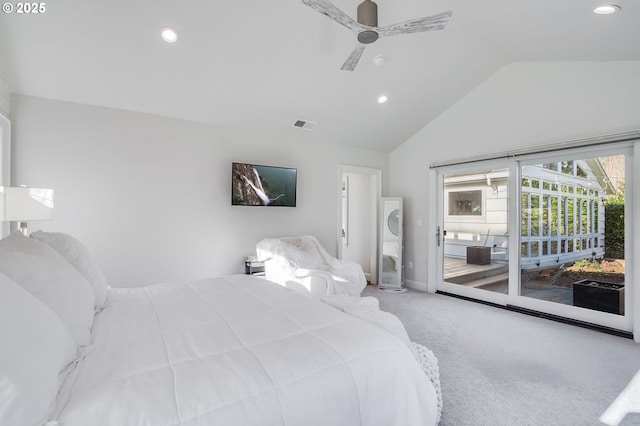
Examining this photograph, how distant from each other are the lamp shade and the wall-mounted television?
6.23ft

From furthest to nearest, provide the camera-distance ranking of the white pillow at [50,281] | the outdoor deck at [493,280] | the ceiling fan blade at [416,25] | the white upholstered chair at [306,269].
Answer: the outdoor deck at [493,280], the white upholstered chair at [306,269], the ceiling fan blade at [416,25], the white pillow at [50,281]

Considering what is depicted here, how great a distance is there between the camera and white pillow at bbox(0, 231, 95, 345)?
114 centimetres

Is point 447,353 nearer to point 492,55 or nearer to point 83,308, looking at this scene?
point 83,308

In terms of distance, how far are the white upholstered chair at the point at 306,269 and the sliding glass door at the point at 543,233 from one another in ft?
6.02

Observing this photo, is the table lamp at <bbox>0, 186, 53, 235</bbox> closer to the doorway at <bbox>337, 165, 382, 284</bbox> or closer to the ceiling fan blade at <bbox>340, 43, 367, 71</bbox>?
the ceiling fan blade at <bbox>340, 43, 367, 71</bbox>

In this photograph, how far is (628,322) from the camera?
10.0ft

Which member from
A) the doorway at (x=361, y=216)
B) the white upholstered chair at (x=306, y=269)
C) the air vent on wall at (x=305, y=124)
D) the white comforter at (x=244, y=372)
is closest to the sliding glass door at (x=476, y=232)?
the doorway at (x=361, y=216)

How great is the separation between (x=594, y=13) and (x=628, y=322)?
9.64 ft

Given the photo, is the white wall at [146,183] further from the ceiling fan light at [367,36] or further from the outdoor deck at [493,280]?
the outdoor deck at [493,280]

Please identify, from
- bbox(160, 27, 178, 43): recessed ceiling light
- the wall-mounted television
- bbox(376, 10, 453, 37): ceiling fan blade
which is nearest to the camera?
bbox(376, 10, 453, 37): ceiling fan blade

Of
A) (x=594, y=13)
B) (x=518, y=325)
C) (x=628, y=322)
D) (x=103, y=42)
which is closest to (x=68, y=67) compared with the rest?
(x=103, y=42)

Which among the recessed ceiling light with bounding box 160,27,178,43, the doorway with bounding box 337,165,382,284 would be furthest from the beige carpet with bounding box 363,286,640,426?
the recessed ceiling light with bounding box 160,27,178,43

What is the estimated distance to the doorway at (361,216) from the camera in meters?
5.43

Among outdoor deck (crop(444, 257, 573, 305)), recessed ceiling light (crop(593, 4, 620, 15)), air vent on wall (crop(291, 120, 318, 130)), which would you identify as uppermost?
recessed ceiling light (crop(593, 4, 620, 15))
